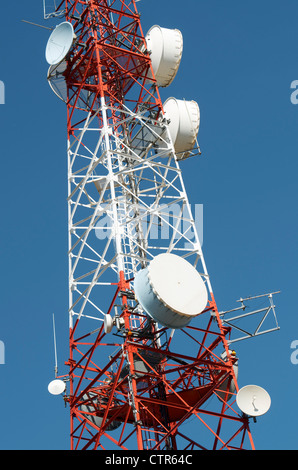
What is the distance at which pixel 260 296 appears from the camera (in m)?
38.7

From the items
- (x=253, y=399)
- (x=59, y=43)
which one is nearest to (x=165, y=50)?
(x=59, y=43)

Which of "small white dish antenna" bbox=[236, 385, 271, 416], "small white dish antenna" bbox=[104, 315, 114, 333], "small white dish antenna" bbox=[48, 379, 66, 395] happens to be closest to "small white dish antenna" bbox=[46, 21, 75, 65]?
Answer: "small white dish antenna" bbox=[104, 315, 114, 333]

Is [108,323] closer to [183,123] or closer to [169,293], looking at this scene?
[169,293]

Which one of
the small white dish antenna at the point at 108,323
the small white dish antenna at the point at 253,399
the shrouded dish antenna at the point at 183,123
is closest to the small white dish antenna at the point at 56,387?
the small white dish antenna at the point at 108,323

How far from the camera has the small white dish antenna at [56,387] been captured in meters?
36.8

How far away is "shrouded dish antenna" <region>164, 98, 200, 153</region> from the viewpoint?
147ft

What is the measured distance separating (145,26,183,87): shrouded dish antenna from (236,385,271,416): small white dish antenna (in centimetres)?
2265

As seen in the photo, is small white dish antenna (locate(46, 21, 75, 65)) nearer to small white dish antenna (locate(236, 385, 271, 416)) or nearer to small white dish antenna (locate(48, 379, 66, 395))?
small white dish antenna (locate(48, 379, 66, 395))

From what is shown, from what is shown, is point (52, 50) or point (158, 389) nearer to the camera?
point (158, 389)

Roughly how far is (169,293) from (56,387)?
8.90 metres
